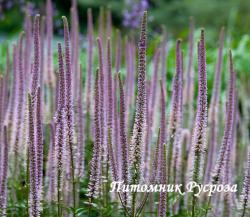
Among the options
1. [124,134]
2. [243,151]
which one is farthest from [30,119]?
[243,151]

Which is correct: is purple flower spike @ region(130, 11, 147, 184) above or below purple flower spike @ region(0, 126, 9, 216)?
above

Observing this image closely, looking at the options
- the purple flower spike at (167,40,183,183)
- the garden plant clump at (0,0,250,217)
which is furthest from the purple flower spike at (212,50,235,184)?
the purple flower spike at (167,40,183,183)

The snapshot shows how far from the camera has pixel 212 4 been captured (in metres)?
16.4

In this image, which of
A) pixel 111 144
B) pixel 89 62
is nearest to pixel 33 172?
pixel 111 144

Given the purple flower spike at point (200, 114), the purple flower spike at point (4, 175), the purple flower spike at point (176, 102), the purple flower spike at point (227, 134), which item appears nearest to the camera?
the purple flower spike at point (200, 114)

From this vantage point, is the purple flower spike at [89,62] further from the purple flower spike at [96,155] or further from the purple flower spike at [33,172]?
the purple flower spike at [33,172]

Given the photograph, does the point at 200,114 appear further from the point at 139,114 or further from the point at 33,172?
the point at 33,172

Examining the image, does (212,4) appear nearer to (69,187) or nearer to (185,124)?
(185,124)

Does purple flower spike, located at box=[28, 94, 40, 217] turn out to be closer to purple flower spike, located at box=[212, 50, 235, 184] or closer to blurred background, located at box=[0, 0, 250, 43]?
purple flower spike, located at box=[212, 50, 235, 184]

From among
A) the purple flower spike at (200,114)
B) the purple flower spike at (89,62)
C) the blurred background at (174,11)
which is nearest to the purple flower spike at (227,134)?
the purple flower spike at (200,114)

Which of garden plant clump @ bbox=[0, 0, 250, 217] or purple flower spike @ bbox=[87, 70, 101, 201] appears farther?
purple flower spike @ bbox=[87, 70, 101, 201]

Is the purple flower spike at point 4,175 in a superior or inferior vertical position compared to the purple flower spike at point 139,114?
inferior

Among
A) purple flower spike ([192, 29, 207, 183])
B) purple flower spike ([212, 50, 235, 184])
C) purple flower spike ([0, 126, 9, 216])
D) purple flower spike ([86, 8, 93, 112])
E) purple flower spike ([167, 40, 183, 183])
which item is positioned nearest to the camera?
purple flower spike ([192, 29, 207, 183])

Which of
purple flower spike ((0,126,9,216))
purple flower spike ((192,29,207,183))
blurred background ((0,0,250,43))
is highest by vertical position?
blurred background ((0,0,250,43))
